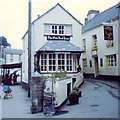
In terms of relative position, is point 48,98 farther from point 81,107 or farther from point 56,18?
point 56,18

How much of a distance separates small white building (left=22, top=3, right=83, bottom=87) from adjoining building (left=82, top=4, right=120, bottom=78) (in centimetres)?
350

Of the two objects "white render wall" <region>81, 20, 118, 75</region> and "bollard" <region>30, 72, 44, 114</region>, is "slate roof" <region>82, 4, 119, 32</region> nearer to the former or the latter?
"white render wall" <region>81, 20, 118, 75</region>

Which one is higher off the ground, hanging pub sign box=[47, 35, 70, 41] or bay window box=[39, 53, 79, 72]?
hanging pub sign box=[47, 35, 70, 41]

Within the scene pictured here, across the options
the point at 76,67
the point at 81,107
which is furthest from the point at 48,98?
the point at 76,67

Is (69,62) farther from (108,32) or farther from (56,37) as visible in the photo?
(108,32)

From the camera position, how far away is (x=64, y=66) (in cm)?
1788

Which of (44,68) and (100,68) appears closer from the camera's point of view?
(44,68)

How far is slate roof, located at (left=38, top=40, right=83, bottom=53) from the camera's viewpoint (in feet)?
56.4

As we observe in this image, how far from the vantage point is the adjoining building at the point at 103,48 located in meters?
19.5

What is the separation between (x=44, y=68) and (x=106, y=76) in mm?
8099

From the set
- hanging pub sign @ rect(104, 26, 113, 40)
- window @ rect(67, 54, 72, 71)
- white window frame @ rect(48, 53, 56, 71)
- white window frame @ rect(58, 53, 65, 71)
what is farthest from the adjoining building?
white window frame @ rect(48, 53, 56, 71)

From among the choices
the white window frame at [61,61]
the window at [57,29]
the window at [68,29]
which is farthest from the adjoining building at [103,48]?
the white window frame at [61,61]

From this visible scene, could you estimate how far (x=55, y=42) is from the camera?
735 inches

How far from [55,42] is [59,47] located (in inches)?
48.7
